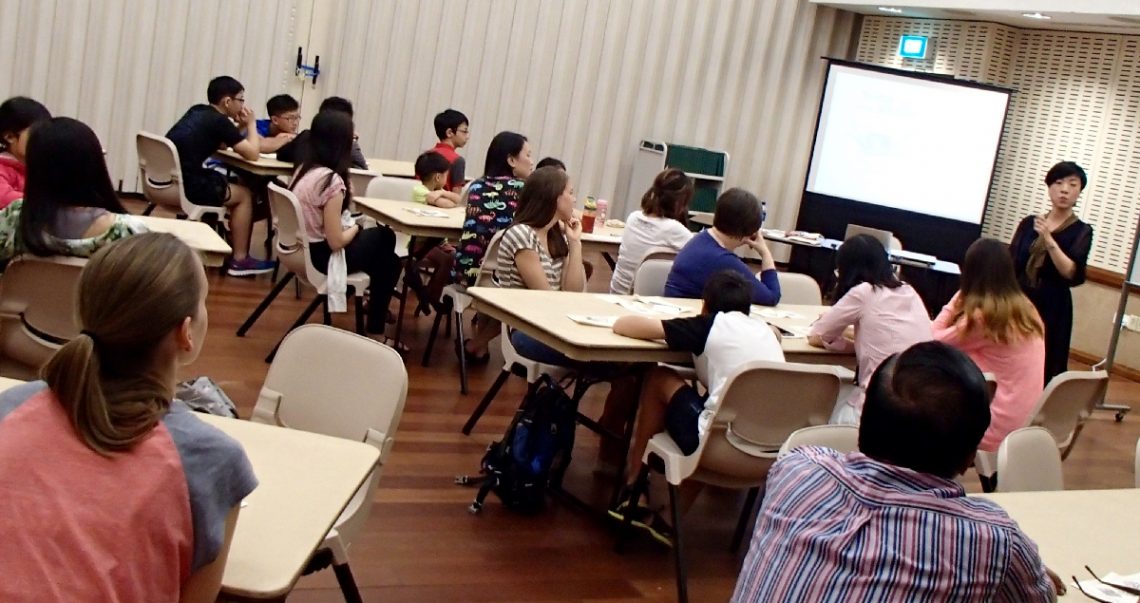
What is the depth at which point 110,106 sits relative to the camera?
9570 mm

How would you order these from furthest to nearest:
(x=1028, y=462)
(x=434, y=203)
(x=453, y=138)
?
(x=453, y=138) → (x=434, y=203) → (x=1028, y=462)

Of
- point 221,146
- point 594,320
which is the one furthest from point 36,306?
point 221,146

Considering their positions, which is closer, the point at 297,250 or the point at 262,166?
the point at 297,250

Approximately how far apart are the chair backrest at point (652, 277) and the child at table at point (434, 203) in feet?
4.90

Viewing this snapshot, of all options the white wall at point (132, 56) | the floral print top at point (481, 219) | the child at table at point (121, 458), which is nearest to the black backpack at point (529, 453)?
the floral print top at point (481, 219)

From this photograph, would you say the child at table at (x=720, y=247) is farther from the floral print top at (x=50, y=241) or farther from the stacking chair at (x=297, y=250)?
the floral print top at (x=50, y=241)

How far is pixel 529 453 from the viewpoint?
4.57m

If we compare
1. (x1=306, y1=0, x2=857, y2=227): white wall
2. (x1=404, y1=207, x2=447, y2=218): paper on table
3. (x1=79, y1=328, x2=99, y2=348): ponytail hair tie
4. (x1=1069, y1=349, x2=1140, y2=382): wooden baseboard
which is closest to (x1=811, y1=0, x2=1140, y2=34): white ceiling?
(x1=306, y1=0, x2=857, y2=227): white wall

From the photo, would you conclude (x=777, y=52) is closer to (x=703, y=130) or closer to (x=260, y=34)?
(x=703, y=130)

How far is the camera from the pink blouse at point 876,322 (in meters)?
4.66

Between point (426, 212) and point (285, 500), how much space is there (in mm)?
4431

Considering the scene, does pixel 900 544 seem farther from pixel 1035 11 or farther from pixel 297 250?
pixel 1035 11

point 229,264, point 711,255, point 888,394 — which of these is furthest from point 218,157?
point 888,394

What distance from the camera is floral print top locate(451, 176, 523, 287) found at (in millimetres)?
6047
